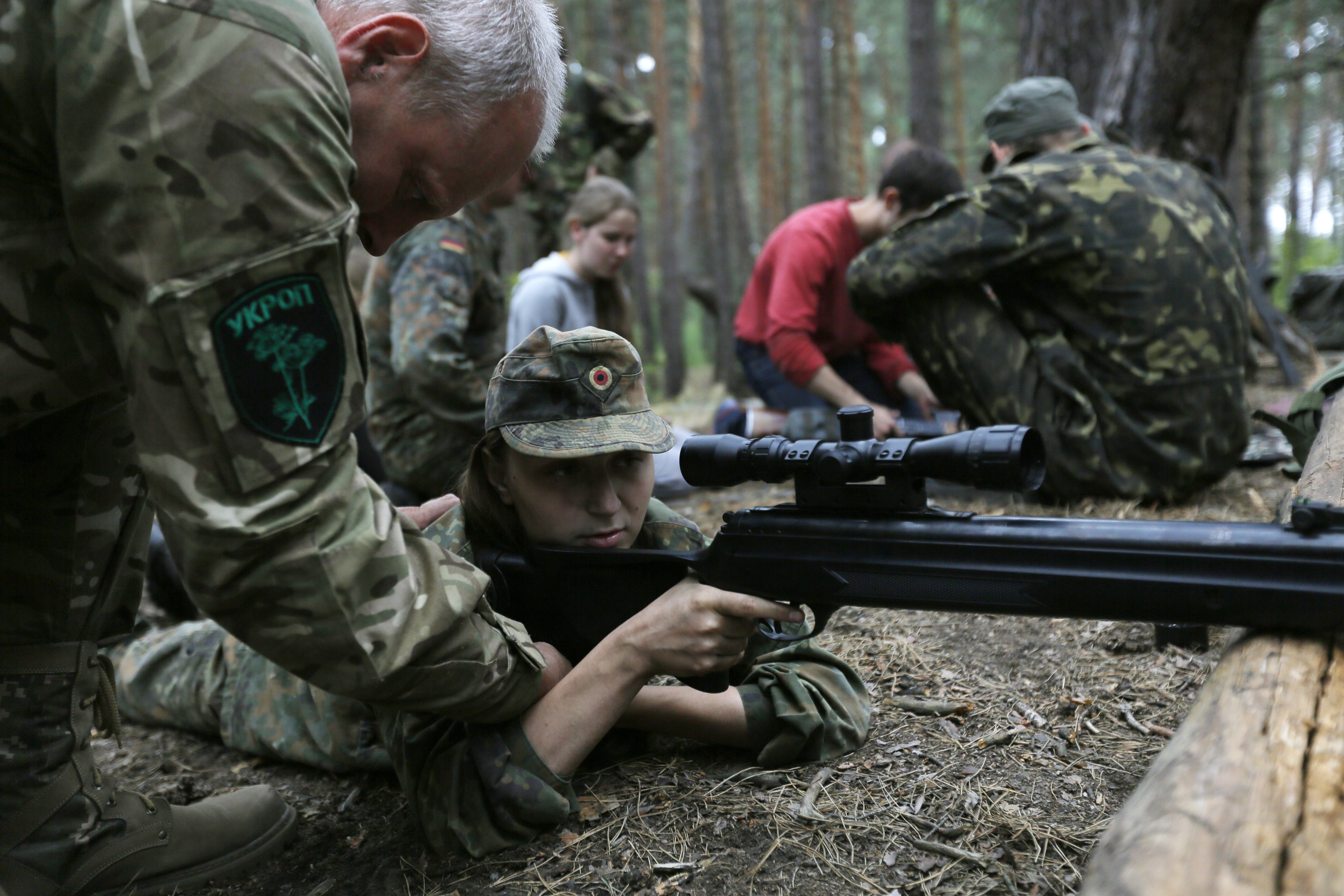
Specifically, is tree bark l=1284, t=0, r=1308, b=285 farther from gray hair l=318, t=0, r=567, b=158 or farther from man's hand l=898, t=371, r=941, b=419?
gray hair l=318, t=0, r=567, b=158

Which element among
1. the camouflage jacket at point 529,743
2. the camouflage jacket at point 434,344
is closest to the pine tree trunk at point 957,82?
the camouflage jacket at point 434,344

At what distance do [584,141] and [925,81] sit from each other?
401 centimetres

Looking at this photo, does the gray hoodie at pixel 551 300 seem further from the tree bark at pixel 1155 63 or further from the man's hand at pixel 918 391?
the tree bark at pixel 1155 63

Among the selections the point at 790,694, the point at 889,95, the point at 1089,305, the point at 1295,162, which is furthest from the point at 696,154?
the point at 790,694

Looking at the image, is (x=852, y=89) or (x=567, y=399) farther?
(x=852, y=89)

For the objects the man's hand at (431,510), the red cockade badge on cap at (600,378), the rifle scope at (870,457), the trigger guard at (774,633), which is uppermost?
the red cockade badge on cap at (600,378)

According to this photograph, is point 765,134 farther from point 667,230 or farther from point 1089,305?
point 1089,305

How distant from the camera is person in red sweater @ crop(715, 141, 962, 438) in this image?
Answer: 5.60 metres

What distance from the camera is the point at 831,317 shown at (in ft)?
20.6

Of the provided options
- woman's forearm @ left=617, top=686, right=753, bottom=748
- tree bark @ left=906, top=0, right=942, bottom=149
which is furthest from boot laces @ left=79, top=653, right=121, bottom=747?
tree bark @ left=906, top=0, right=942, bottom=149

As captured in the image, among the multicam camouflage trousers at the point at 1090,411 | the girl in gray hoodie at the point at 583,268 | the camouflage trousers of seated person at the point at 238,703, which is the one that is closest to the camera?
the camouflage trousers of seated person at the point at 238,703

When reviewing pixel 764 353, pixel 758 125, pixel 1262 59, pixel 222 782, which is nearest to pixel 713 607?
pixel 222 782

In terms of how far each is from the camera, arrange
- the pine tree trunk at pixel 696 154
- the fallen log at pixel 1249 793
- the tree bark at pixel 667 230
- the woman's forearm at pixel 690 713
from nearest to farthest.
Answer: the fallen log at pixel 1249 793
the woman's forearm at pixel 690 713
the tree bark at pixel 667 230
the pine tree trunk at pixel 696 154

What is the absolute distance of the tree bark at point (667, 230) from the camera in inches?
633
